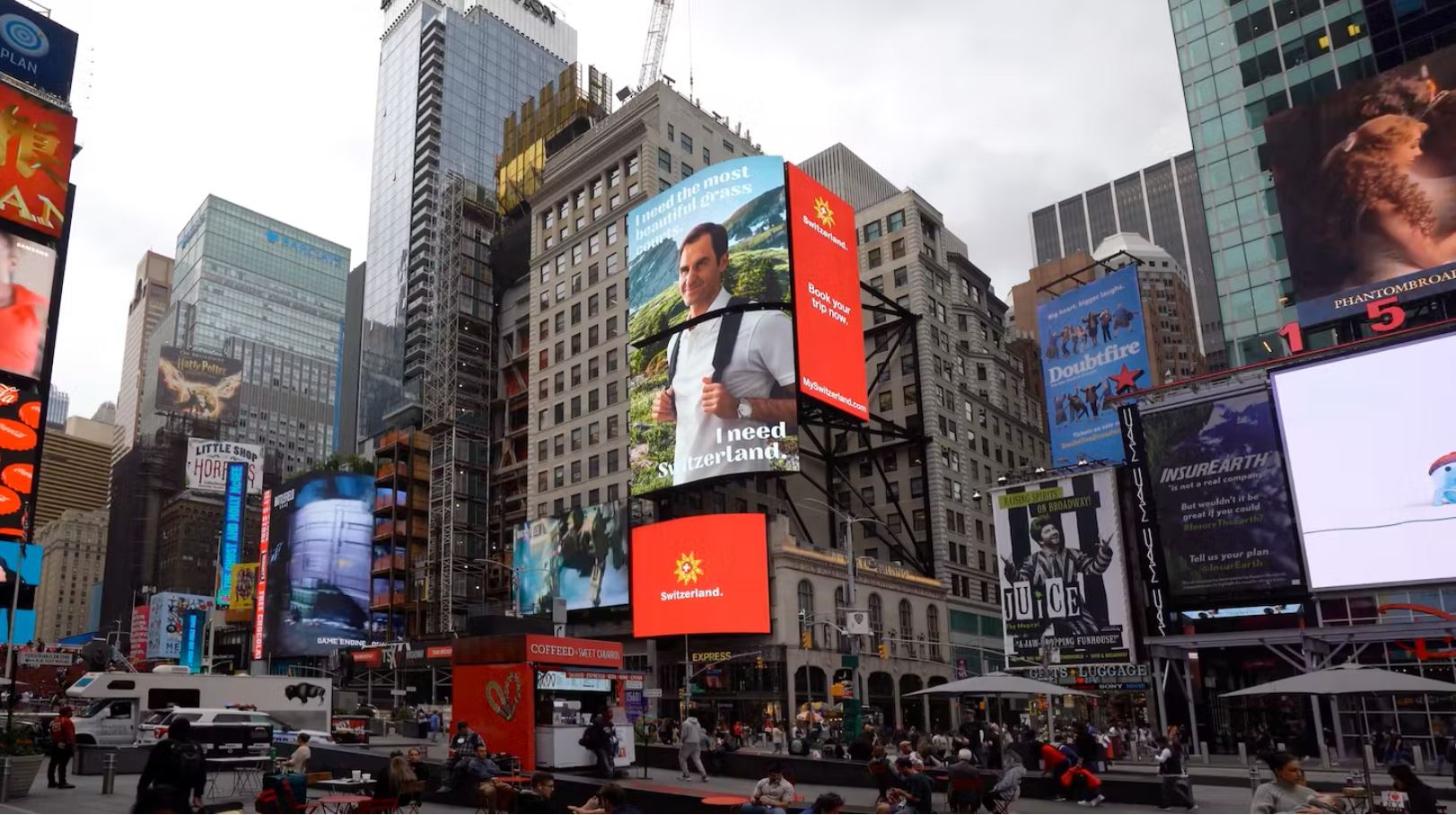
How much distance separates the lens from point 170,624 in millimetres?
123062

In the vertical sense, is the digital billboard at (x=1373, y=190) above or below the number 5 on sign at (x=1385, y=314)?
above

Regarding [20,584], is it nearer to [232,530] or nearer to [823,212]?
[823,212]

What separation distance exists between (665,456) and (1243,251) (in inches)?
1523

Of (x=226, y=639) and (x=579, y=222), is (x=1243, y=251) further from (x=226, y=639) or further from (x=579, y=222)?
(x=226, y=639)

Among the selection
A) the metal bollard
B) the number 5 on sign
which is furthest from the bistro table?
the number 5 on sign

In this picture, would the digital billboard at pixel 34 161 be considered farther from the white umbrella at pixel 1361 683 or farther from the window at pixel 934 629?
the white umbrella at pixel 1361 683

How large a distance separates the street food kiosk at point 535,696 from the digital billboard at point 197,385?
176 meters

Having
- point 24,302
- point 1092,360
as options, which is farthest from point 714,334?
point 24,302

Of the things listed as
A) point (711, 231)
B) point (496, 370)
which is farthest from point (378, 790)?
point (496, 370)

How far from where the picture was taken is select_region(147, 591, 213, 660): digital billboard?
122m

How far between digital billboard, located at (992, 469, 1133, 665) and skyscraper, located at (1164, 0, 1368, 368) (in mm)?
Answer: 18635

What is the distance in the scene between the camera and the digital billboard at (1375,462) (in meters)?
40.7

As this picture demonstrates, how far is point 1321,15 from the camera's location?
2547 inches

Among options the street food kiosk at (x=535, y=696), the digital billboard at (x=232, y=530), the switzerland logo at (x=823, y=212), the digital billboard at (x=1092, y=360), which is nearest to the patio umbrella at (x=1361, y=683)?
the street food kiosk at (x=535, y=696)
